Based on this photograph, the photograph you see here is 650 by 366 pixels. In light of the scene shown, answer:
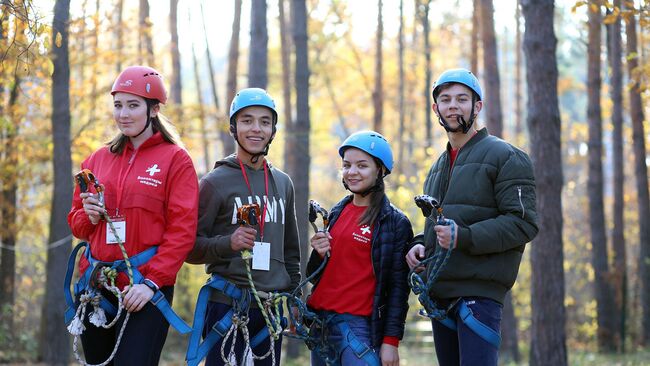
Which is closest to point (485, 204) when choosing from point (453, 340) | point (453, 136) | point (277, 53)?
point (453, 136)

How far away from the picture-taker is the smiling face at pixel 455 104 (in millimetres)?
4898

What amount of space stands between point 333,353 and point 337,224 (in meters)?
0.79

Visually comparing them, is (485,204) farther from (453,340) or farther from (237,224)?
(237,224)

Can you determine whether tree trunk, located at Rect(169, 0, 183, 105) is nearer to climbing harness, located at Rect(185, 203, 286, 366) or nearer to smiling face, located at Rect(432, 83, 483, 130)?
climbing harness, located at Rect(185, 203, 286, 366)

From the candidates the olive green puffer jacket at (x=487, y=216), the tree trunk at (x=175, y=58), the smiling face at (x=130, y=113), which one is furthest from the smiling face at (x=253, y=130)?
the tree trunk at (x=175, y=58)

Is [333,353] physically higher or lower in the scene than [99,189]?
lower

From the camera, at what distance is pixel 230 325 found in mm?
4852

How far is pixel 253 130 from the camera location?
509 centimetres

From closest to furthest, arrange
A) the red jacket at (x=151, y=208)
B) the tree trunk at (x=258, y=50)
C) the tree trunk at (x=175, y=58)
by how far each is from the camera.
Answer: the red jacket at (x=151, y=208) → the tree trunk at (x=258, y=50) → the tree trunk at (x=175, y=58)

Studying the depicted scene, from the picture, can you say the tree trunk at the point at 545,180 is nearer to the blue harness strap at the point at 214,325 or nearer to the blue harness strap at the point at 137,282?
the blue harness strap at the point at 214,325

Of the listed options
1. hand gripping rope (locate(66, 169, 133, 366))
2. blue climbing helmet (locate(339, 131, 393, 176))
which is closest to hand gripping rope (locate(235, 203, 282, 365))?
hand gripping rope (locate(66, 169, 133, 366))

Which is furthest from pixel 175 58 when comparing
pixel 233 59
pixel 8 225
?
pixel 8 225

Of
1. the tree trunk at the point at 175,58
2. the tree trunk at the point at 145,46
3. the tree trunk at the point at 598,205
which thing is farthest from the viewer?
the tree trunk at the point at 175,58

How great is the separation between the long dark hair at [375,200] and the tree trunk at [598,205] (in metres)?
14.1
